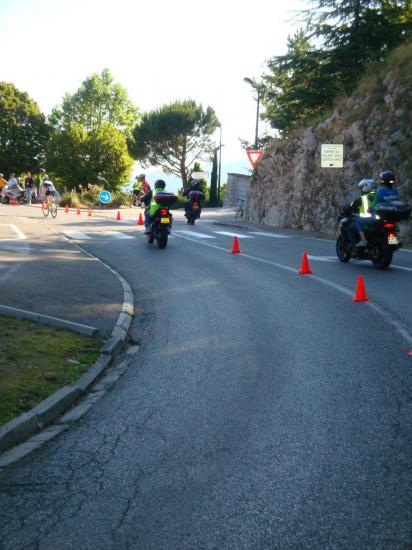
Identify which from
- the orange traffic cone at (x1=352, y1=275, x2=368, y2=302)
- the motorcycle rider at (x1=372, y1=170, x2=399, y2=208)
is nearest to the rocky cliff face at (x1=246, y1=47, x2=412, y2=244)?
the motorcycle rider at (x1=372, y1=170, x2=399, y2=208)

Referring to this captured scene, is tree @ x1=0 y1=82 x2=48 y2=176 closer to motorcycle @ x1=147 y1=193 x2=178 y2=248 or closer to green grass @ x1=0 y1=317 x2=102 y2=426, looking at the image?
motorcycle @ x1=147 y1=193 x2=178 y2=248

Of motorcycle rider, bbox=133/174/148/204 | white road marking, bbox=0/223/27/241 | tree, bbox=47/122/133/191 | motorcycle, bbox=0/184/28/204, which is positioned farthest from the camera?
tree, bbox=47/122/133/191

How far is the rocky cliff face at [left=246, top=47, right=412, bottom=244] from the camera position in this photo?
24734 millimetres

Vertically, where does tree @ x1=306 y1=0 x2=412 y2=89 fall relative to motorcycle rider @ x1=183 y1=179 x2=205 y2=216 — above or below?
above

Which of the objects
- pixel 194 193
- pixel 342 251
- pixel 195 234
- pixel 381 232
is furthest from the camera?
pixel 194 193

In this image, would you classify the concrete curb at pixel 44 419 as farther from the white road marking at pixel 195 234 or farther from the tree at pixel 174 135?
the tree at pixel 174 135

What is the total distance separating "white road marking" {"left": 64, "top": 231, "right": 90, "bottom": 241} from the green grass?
530 inches

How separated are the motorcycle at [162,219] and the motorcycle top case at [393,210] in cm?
630

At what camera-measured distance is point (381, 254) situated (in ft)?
46.3

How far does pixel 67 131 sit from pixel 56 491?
58.1 m

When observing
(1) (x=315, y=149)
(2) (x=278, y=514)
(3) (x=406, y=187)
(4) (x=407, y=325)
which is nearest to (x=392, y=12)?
(1) (x=315, y=149)

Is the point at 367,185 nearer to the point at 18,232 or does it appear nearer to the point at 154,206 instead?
the point at 154,206

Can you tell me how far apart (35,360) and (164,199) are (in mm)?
12509

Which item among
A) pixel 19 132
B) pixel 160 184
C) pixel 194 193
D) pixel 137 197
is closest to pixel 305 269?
pixel 160 184
